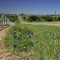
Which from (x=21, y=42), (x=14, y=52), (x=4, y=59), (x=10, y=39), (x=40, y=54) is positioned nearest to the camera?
(x=40, y=54)

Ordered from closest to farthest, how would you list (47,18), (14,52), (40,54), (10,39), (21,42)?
1. (40,54)
2. (14,52)
3. (21,42)
4. (10,39)
5. (47,18)

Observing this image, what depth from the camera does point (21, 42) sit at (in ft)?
17.9

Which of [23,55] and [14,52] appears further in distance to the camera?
[14,52]

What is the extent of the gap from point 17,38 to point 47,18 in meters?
54.8

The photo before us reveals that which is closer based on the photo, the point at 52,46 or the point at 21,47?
the point at 52,46

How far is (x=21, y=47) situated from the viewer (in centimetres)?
518

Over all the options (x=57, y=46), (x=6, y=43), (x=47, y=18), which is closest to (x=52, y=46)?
(x=57, y=46)

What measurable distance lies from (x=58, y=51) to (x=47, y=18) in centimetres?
5633

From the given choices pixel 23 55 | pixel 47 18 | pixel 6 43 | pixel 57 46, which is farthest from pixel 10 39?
pixel 47 18

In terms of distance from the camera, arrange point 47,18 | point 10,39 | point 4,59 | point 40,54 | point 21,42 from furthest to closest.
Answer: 1. point 47,18
2. point 10,39
3. point 21,42
4. point 4,59
5. point 40,54

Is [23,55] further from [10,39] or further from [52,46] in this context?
[10,39]

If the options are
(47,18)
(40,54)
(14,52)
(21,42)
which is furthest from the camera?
(47,18)

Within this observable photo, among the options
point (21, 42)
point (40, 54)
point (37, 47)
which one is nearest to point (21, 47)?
point (21, 42)

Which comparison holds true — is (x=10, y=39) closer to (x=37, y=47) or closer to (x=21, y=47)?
(x=21, y=47)
